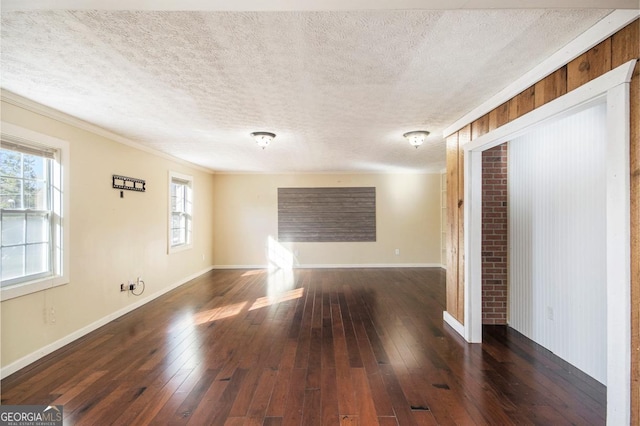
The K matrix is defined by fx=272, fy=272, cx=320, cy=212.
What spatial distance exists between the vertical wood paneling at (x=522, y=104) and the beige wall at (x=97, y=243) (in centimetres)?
424

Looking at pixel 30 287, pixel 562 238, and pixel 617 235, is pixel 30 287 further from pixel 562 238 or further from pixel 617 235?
pixel 562 238

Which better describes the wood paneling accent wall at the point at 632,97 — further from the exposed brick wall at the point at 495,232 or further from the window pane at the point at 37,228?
the window pane at the point at 37,228

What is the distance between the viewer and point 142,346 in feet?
9.05

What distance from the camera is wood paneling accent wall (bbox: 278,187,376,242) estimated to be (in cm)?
673

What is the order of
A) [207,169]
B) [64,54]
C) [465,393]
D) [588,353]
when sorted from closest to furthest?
[64,54], [465,393], [588,353], [207,169]

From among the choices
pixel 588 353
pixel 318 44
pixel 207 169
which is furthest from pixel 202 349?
pixel 207 169

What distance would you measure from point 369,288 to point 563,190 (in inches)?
126

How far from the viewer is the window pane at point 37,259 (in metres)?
2.58

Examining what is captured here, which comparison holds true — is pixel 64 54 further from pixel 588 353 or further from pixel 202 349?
pixel 588 353

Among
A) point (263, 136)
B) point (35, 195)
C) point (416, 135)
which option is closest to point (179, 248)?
point (35, 195)

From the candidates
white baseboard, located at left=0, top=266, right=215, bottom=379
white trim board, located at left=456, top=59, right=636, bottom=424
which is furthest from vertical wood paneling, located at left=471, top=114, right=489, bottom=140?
white baseboard, located at left=0, top=266, right=215, bottom=379

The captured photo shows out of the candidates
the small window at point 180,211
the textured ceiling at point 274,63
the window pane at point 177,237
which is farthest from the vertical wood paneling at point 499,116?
the window pane at point 177,237

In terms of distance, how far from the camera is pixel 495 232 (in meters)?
3.24

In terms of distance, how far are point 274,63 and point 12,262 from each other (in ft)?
9.52
